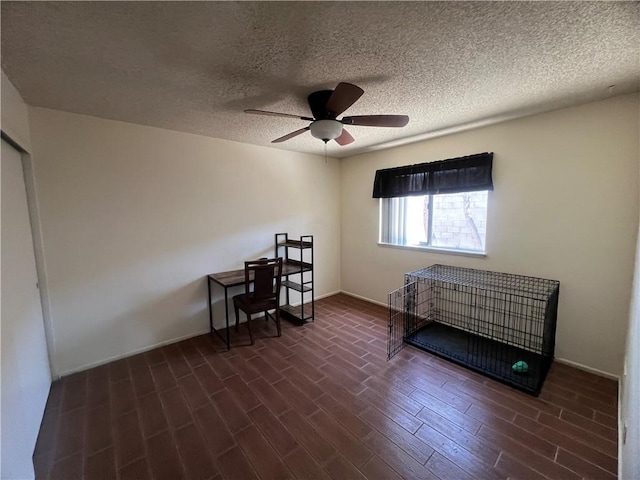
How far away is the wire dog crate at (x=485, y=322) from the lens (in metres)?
2.48

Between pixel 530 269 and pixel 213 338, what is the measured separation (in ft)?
12.1

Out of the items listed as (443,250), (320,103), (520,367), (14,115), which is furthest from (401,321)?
(14,115)

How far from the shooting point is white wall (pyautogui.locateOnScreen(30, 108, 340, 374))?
2438 mm

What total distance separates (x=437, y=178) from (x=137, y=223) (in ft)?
11.7

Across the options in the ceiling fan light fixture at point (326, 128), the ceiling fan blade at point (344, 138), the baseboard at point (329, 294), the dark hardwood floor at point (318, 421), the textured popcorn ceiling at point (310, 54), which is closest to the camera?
the textured popcorn ceiling at point (310, 54)

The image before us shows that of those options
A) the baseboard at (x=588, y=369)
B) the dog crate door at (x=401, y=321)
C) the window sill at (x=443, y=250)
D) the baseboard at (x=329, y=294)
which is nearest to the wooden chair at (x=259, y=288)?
the dog crate door at (x=401, y=321)

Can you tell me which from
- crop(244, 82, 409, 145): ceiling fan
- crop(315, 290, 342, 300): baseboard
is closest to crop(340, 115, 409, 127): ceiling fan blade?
crop(244, 82, 409, 145): ceiling fan

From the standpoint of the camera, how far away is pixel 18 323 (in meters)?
1.72

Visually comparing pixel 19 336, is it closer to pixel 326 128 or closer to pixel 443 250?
pixel 326 128

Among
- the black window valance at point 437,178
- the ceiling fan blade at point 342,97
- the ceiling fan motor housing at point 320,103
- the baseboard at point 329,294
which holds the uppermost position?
the ceiling fan motor housing at point 320,103

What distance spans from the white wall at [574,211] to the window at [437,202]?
6.2 inches

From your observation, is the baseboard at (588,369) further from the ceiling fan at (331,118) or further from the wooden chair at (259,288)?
the wooden chair at (259,288)

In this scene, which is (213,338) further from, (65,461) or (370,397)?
(370,397)

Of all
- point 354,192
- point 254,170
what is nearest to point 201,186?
point 254,170
